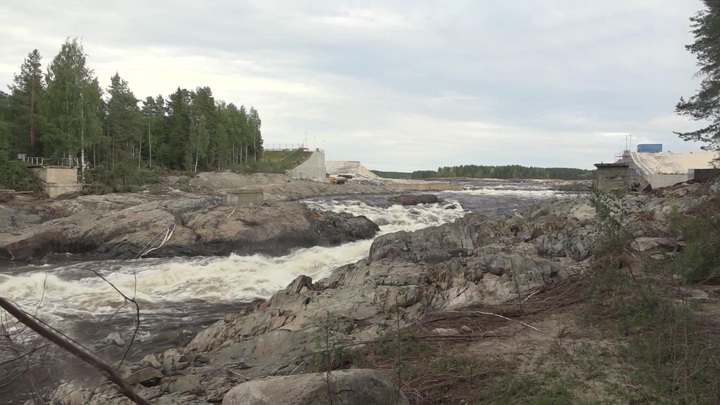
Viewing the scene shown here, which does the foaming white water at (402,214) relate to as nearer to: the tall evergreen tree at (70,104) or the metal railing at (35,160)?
the tall evergreen tree at (70,104)

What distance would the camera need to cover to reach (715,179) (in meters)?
11.5

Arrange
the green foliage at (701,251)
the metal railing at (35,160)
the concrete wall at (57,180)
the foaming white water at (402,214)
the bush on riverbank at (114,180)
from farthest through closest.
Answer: the metal railing at (35,160)
the bush on riverbank at (114,180)
the concrete wall at (57,180)
the foaming white water at (402,214)
the green foliage at (701,251)

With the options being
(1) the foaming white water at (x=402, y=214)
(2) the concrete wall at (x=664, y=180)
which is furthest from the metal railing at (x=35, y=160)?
(2) the concrete wall at (x=664, y=180)

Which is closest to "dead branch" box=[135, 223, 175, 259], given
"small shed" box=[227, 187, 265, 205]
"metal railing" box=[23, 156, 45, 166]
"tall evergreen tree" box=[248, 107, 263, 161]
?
"small shed" box=[227, 187, 265, 205]

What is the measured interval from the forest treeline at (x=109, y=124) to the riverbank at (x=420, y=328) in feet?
122

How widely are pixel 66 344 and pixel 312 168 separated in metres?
92.5

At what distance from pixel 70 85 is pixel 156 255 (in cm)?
2662

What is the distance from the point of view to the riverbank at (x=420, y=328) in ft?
20.1

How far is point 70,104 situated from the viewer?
40.1 meters

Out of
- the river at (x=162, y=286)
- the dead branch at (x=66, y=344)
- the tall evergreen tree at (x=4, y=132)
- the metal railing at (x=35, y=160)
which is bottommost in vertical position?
the river at (x=162, y=286)

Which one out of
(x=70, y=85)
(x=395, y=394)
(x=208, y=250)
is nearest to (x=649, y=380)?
(x=395, y=394)

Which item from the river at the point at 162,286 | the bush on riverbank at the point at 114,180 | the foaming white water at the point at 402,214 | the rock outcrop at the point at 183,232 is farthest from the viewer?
the bush on riverbank at the point at 114,180

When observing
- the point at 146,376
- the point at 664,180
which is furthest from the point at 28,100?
the point at 664,180

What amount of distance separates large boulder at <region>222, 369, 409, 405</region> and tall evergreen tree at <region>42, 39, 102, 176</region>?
42.6m
